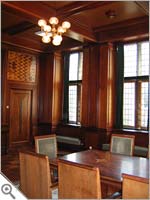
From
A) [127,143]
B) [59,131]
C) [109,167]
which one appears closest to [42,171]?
[109,167]

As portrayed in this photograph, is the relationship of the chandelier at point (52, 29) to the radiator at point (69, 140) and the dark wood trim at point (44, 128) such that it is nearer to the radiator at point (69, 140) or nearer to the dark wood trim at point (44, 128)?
the radiator at point (69, 140)

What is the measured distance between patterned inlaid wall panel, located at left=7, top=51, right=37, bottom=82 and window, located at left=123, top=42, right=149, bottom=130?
305cm

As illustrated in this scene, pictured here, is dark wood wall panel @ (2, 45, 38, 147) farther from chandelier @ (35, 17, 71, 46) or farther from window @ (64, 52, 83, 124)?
chandelier @ (35, 17, 71, 46)

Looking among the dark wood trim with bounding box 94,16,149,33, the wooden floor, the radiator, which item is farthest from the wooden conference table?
the dark wood trim with bounding box 94,16,149,33

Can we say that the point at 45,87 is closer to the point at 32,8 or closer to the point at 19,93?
the point at 19,93

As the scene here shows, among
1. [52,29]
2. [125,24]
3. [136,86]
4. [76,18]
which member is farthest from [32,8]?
[136,86]

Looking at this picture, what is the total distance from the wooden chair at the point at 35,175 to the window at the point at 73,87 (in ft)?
13.6

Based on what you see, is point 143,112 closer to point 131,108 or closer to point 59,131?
point 131,108

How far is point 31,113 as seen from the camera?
278 inches

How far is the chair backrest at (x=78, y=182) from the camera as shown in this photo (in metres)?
1.74

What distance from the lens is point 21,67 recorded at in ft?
22.2

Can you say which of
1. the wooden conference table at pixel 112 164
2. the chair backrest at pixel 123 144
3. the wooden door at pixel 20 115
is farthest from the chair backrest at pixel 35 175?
the wooden door at pixel 20 115

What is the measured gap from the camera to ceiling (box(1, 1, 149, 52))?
12.9ft

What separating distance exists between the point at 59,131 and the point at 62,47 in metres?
2.54
